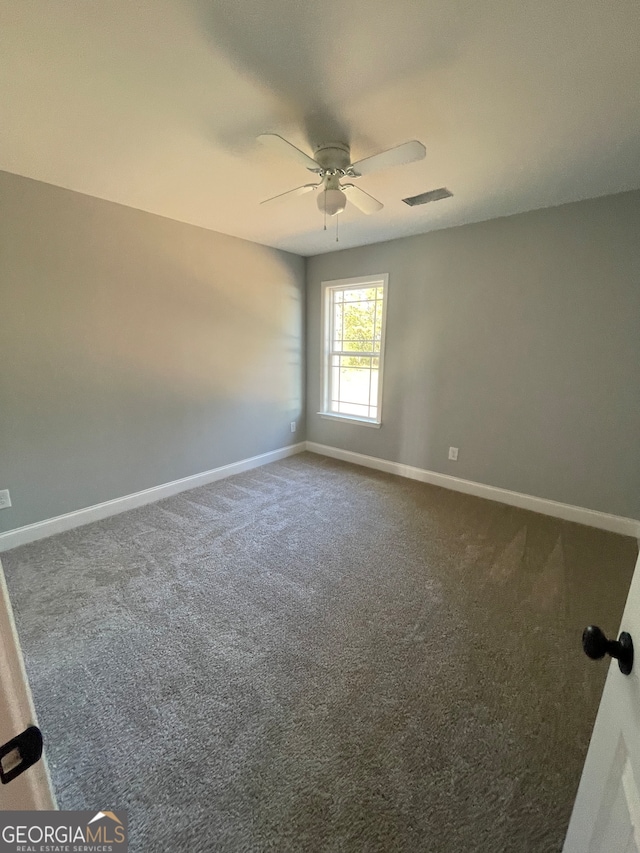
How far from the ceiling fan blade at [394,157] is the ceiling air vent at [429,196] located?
3.17 ft

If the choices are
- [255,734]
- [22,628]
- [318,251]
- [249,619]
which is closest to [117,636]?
[22,628]

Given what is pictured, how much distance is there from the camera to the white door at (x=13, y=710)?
0.49 meters

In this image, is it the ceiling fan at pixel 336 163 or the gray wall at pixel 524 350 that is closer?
the ceiling fan at pixel 336 163

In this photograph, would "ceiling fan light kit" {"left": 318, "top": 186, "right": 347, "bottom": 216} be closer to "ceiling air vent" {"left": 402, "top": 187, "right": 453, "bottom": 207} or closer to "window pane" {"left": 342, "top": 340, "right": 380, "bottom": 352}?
"ceiling air vent" {"left": 402, "top": 187, "right": 453, "bottom": 207}

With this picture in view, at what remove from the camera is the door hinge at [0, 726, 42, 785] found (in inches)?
18.9

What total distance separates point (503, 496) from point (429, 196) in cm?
253

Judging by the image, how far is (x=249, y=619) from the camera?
6.14ft

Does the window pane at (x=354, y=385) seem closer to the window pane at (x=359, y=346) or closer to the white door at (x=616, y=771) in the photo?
the window pane at (x=359, y=346)

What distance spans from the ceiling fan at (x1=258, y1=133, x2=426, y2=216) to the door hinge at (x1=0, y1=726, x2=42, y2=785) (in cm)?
192

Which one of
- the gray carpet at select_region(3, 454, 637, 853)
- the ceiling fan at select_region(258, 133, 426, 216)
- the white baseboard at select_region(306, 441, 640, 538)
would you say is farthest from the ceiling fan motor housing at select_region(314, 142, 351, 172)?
the white baseboard at select_region(306, 441, 640, 538)

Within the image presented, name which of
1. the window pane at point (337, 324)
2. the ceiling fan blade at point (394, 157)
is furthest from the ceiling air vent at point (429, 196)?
the window pane at point (337, 324)

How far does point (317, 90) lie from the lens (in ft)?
4.85

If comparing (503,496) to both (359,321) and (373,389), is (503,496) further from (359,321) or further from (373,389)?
(359,321)

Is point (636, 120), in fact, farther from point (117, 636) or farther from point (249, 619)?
point (117, 636)
